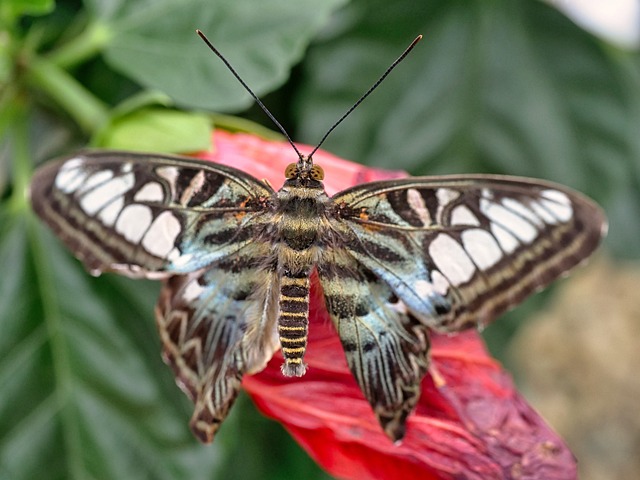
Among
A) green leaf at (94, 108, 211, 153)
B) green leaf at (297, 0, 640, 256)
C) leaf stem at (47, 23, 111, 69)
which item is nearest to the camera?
green leaf at (94, 108, 211, 153)

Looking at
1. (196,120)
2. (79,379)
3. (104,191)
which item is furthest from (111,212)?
(79,379)

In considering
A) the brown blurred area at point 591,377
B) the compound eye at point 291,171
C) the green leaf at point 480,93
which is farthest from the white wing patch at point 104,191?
the brown blurred area at point 591,377

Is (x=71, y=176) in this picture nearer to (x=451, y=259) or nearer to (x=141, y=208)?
(x=141, y=208)

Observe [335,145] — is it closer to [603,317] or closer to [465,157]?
[465,157]

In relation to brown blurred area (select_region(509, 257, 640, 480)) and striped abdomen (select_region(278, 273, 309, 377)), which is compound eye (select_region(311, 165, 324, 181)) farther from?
brown blurred area (select_region(509, 257, 640, 480))

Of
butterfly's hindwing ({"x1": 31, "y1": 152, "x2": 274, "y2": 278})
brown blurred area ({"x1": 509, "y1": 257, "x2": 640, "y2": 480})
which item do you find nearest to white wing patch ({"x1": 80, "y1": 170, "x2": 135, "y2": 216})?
butterfly's hindwing ({"x1": 31, "y1": 152, "x2": 274, "y2": 278})

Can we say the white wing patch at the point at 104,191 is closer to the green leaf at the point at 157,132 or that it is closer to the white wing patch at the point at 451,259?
the green leaf at the point at 157,132
